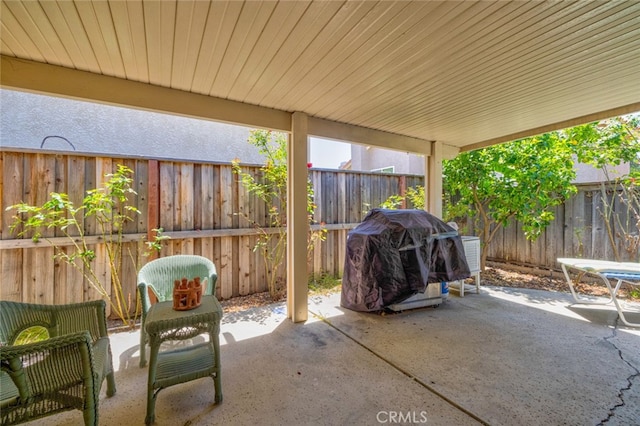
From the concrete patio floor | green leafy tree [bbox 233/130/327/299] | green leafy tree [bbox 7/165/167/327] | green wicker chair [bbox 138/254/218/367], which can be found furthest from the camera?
green leafy tree [bbox 233/130/327/299]

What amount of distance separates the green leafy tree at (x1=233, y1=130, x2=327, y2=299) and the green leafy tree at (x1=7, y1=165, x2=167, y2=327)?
1.29 m

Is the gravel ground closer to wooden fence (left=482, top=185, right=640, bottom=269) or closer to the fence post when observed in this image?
wooden fence (left=482, top=185, right=640, bottom=269)

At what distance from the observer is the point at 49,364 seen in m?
1.39

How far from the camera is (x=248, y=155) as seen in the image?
20.4 feet

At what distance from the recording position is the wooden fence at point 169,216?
9.19ft

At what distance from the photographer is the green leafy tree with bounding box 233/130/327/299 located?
12.9 feet

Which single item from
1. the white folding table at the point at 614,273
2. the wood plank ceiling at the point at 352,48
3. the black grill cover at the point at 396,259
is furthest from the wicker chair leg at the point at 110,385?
the white folding table at the point at 614,273

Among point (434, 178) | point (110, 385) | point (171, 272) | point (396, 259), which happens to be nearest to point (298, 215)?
point (396, 259)

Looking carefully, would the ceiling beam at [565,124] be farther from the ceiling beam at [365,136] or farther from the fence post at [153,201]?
the fence post at [153,201]

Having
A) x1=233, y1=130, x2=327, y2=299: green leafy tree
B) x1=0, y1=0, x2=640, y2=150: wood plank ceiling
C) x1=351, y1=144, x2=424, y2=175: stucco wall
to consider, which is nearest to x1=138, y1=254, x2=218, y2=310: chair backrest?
x1=233, y1=130, x2=327, y2=299: green leafy tree

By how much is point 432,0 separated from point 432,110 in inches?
75.3

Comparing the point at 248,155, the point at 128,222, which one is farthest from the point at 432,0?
the point at 248,155

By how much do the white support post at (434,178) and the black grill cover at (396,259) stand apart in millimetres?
1093

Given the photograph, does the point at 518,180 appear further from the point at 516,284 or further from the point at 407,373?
the point at 407,373
